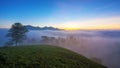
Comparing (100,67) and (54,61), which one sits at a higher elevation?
(54,61)

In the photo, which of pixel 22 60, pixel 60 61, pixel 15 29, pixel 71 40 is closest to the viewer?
pixel 22 60

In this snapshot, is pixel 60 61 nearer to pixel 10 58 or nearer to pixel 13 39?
pixel 10 58

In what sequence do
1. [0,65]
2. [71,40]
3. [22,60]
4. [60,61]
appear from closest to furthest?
[0,65] < [22,60] < [60,61] < [71,40]

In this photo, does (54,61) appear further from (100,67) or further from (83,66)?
(100,67)

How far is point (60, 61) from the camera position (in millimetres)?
34000

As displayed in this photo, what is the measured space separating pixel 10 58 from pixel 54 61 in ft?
A: 34.1

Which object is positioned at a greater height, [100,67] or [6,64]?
[6,64]

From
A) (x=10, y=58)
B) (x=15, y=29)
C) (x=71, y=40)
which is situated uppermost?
(x=15, y=29)

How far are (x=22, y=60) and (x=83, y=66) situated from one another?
1457 cm

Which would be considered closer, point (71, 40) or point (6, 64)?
point (6, 64)

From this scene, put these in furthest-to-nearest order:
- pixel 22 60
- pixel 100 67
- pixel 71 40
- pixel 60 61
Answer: pixel 71 40
pixel 100 67
pixel 60 61
pixel 22 60

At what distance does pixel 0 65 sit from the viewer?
93.9ft

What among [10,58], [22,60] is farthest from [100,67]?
[10,58]

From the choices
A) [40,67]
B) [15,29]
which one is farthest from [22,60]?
[15,29]
